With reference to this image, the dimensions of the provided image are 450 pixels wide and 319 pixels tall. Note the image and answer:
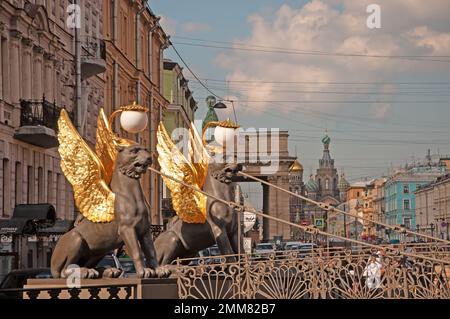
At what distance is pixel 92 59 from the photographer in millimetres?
34875

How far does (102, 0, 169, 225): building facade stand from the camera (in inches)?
1689

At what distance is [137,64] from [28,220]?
84.6 ft

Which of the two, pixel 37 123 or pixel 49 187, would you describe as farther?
pixel 49 187

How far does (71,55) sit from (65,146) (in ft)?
76.6

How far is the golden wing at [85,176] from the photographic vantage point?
1134 cm

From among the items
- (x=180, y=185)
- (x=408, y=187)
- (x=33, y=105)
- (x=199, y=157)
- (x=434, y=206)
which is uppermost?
(x=408, y=187)

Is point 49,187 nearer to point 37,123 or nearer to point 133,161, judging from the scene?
point 37,123

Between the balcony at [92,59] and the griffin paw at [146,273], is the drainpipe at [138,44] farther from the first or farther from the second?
the griffin paw at [146,273]

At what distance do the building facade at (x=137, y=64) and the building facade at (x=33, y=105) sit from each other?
6117 millimetres

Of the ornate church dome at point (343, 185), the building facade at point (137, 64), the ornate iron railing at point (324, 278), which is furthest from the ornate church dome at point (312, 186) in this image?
the ornate iron railing at point (324, 278)

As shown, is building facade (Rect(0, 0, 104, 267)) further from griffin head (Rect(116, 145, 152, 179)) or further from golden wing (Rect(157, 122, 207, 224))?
griffin head (Rect(116, 145, 152, 179))

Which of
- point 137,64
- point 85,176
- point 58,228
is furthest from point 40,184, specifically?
point 85,176
